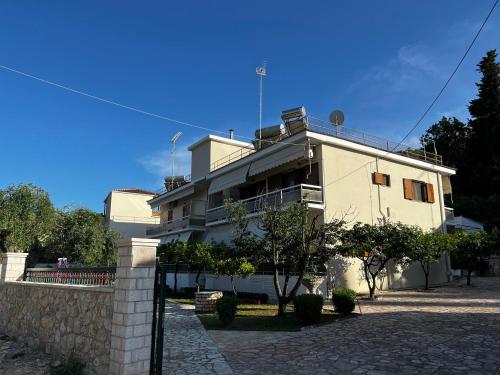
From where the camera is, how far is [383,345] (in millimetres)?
8945

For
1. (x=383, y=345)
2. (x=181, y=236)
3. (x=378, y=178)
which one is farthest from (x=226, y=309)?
(x=181, y=236)

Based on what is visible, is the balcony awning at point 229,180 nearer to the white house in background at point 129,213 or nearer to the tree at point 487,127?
the white house in background at point 129,213

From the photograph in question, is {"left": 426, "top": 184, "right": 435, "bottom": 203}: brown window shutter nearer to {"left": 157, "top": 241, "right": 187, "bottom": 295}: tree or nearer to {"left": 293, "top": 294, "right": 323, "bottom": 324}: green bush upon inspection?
{"left": 157, "top": 241, "right": 187, "bottom": 295}: tree

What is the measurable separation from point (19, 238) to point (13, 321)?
41.7 ft

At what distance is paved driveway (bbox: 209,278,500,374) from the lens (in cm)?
740

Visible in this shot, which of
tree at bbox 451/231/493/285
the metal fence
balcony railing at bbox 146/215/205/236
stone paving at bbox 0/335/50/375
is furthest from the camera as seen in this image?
balcony railing at bbox 146/215/205/236

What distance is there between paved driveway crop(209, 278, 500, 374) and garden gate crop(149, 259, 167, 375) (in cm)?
148

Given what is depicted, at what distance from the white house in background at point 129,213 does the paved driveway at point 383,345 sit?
114ft

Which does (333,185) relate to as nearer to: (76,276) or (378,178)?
(378,178)

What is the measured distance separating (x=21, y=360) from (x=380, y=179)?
61.6ft

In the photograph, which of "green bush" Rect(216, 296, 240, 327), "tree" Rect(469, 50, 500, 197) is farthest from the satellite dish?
"tree" Rect(469, 50, 500, 197)

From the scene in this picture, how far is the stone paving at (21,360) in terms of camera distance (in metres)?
8.84

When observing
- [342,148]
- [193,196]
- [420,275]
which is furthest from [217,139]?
[420,275]

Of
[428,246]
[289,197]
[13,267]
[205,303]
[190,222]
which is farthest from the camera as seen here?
[190,222]
